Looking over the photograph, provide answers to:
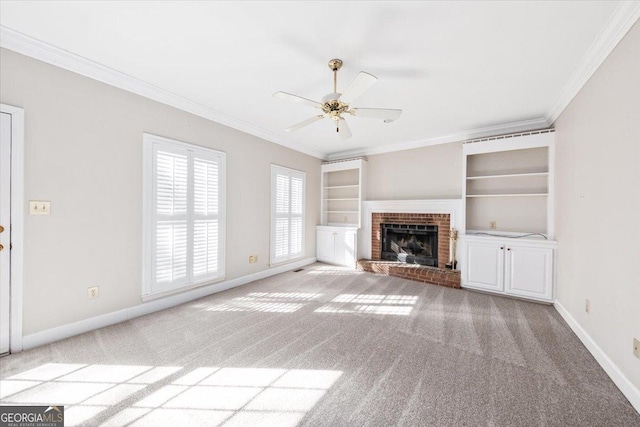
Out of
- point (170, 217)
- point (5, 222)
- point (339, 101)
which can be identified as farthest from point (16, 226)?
point (339, 101)

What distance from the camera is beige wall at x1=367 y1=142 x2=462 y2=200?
4.53m

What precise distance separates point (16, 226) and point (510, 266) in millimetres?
5480

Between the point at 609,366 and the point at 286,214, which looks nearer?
the point at 609,366

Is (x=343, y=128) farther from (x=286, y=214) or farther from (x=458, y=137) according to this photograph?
(x=458, y=137)

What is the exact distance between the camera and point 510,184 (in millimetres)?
3984

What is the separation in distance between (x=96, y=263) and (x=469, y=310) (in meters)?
4.22

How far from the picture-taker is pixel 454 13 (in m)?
1.74

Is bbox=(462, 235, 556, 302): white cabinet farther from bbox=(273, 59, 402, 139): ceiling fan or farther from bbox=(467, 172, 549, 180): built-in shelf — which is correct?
bbox=(273, 59, 402, 139): ceiling fan

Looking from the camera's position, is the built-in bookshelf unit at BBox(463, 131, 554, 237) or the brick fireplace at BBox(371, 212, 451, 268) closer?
the built-in bookshelf unit at BBox(463, 131, 554, 237)

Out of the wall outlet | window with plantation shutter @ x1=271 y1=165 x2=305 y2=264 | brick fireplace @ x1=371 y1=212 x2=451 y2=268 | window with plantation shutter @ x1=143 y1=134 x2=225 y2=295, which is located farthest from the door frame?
brick fireplace @ x1=371 y1=212 x2=451 y2=268

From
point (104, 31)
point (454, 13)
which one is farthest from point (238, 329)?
point (454, 13)

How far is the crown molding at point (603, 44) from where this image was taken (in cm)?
167

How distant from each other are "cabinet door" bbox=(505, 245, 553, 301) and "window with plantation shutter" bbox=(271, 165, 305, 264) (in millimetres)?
3563

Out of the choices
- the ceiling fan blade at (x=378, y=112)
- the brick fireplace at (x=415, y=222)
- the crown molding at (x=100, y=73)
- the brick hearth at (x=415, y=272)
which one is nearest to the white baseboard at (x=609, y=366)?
the brick hearth at (x=415, y=272)
